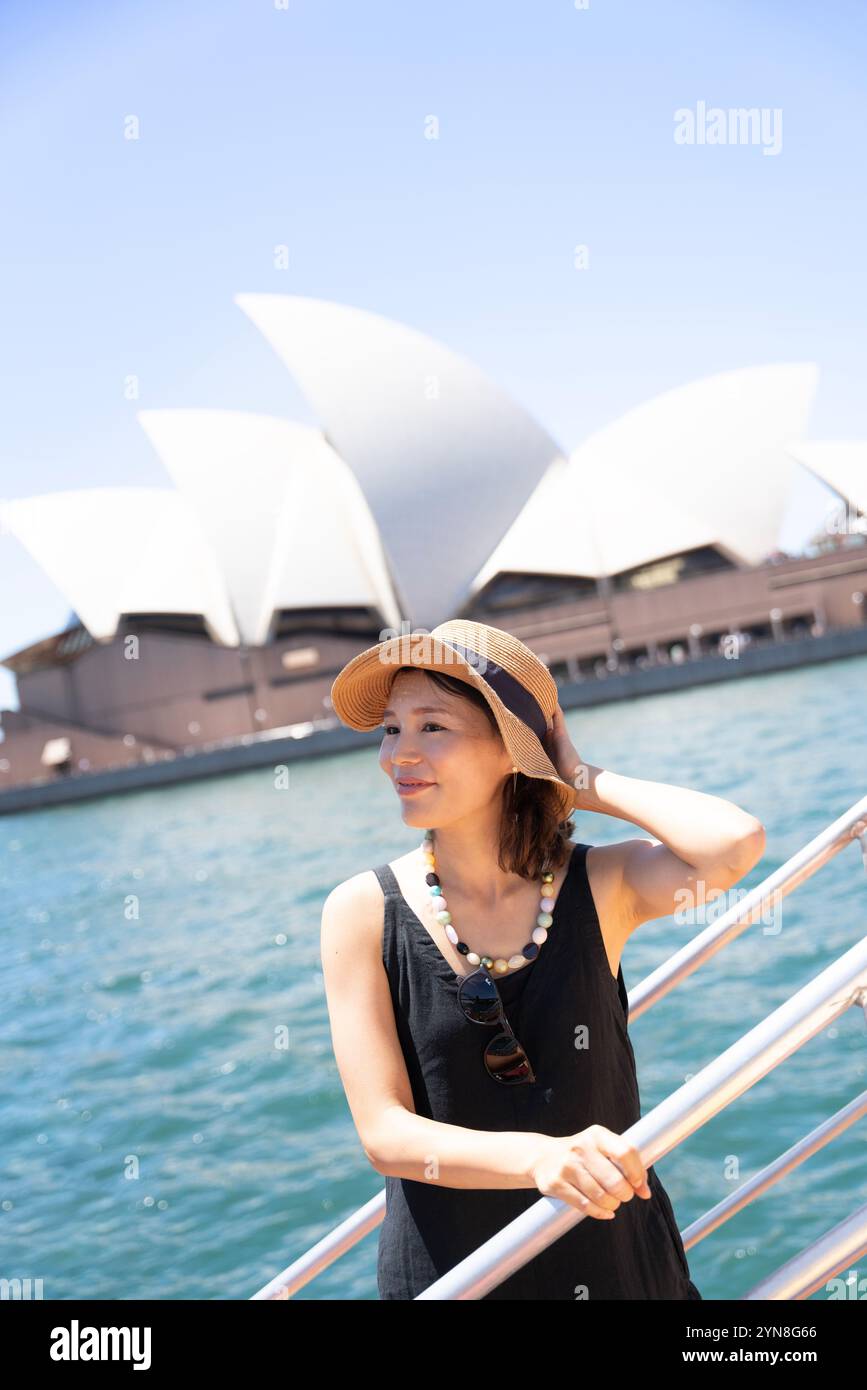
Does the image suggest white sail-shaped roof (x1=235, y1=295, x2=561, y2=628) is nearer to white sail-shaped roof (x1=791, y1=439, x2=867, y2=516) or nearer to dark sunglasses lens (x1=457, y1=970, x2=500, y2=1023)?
white sail-shaped roof (x1=791, y1=439, x2=867, y2=516)

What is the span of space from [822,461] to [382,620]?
14.1 metres

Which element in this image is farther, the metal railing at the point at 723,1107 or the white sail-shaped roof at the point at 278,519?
the white sail-shaped roof at the point at 278,519

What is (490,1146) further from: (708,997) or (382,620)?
(382,620)

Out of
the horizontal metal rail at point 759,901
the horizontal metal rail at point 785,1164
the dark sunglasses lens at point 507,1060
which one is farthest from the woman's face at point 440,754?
the horizontal metal rail at point 785,1164

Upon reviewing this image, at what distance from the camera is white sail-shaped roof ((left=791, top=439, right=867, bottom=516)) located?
3356 centimetres

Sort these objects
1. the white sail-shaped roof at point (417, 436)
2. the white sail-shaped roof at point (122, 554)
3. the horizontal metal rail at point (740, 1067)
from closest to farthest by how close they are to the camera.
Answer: the horizontal metal rail at point (740, 1067)
the white sail-shaped roof at point (417, 436)
the white sail-shaped roof at point (122, 554)

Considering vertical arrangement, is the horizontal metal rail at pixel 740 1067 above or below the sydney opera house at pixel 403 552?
above

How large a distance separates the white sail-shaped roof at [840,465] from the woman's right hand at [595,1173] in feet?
116

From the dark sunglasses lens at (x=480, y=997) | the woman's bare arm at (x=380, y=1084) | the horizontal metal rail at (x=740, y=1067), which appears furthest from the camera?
the dark sunglasses lens at (x=480, y=997)

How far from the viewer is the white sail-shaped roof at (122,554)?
3356 cm

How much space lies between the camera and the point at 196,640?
111 feet

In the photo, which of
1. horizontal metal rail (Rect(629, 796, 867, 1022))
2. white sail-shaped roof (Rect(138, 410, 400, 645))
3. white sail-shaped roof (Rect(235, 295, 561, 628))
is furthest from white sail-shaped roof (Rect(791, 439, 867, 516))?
horizontal metal rail (Rect(629, 796, 867, 1022))

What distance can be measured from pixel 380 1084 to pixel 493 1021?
124mm

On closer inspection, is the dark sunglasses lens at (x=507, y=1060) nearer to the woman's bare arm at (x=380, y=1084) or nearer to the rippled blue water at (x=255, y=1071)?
the woman's bare arm at (x=380, y=1084)
